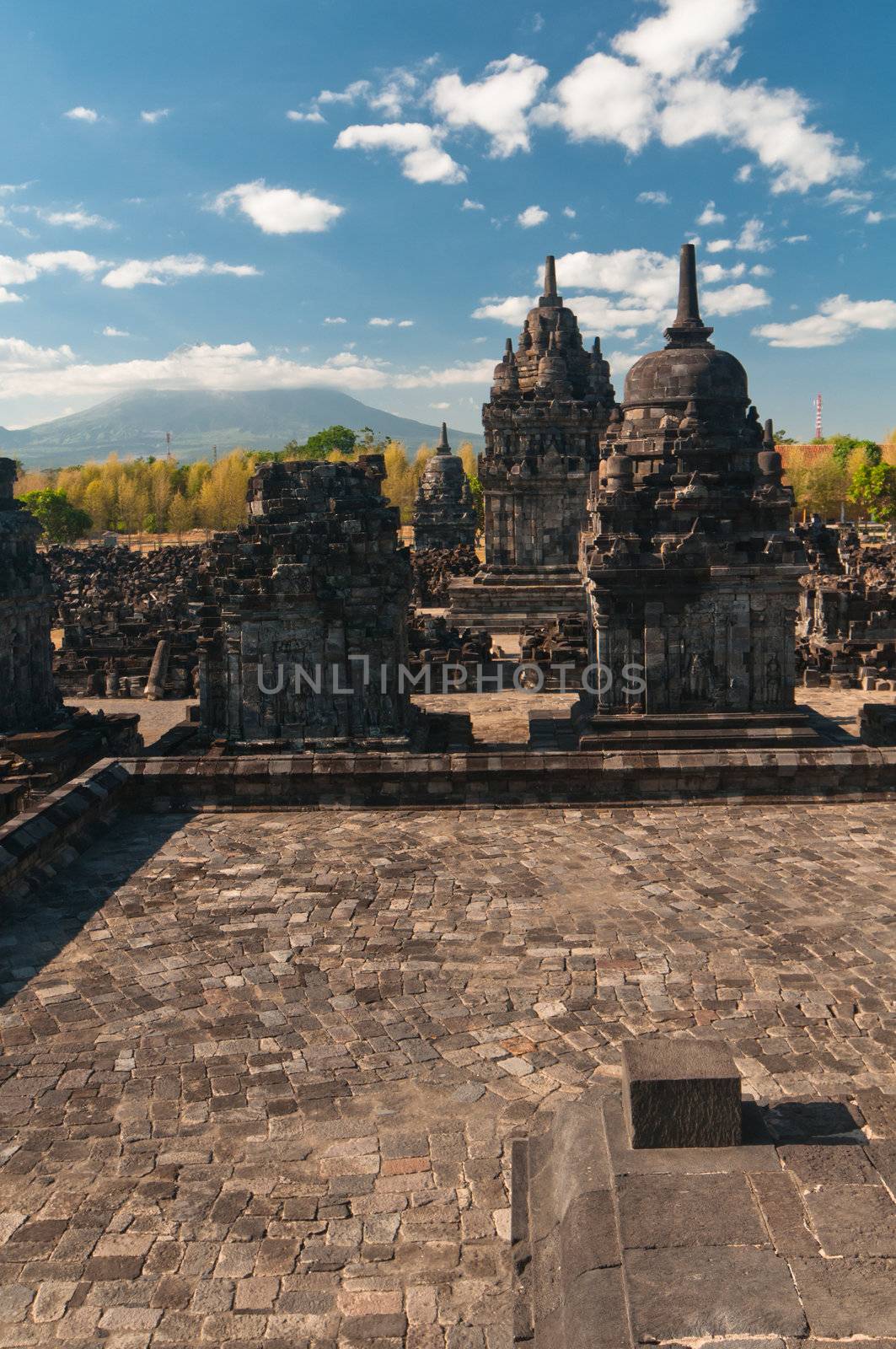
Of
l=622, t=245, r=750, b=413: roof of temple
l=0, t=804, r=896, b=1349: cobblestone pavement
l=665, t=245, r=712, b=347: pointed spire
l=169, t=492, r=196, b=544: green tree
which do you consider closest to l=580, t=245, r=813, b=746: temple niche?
l=622, t=245, r=750, b=413: roof of temple

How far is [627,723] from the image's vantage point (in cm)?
1550

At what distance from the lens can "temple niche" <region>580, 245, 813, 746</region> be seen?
50.3 feet

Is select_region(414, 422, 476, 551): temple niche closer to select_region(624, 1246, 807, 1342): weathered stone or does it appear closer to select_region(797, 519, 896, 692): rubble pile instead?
select_region(797, 519, 896, 692): rubble pile

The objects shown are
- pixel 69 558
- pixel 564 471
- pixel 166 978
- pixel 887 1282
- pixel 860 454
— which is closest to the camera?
pixel 887 1282

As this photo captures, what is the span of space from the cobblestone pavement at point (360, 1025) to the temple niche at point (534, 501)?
25.0 m

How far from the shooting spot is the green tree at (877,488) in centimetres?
7438

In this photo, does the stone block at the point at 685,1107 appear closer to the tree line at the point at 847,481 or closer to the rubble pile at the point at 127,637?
the rubble pile at the point at 127,637

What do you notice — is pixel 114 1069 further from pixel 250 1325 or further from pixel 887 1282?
pixel 887 1282

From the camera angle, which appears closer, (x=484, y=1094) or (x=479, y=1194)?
(x=479, y=1194)

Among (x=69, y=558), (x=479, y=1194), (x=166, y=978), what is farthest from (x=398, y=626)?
(x=69, y=558)

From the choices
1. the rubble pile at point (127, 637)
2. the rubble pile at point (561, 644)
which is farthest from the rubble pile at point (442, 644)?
the rubble pile at point (127, 637)

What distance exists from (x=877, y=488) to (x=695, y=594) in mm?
66647

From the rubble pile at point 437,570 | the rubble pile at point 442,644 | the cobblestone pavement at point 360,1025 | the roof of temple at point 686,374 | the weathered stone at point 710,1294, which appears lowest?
the cobblestone pavement at point 360,1025

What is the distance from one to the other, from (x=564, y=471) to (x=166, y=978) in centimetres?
3116
